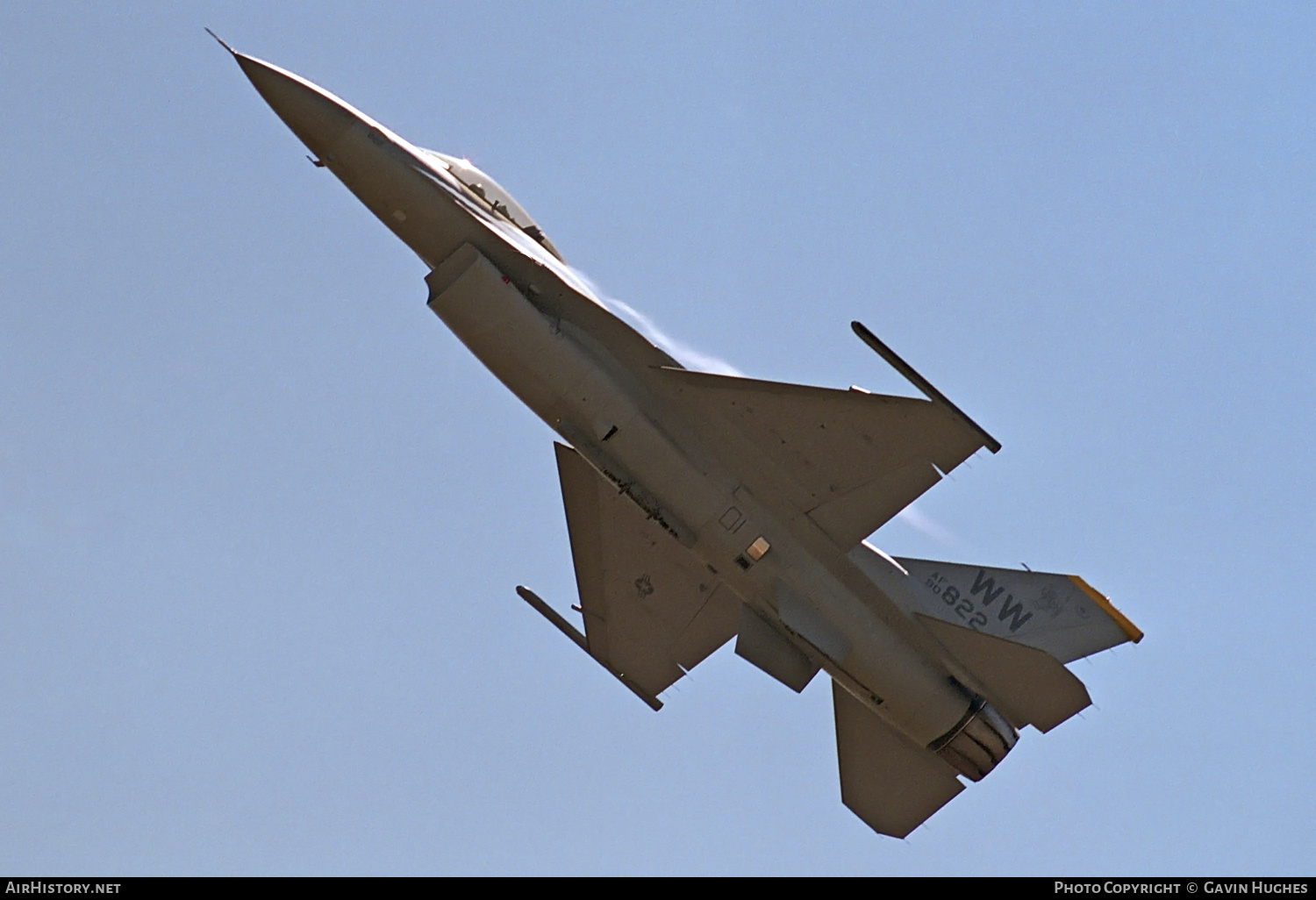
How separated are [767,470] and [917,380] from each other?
97.0 inches

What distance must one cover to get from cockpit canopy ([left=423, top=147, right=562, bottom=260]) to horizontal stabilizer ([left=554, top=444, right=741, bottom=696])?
3173mm

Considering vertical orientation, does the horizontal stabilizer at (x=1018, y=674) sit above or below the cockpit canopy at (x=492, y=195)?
below

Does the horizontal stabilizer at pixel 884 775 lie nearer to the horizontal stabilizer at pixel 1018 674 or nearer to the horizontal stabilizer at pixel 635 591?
the horizontal stabilizer at pixel 1018 674

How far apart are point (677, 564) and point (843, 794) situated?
4.20 m

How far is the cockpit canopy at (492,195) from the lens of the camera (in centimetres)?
2127

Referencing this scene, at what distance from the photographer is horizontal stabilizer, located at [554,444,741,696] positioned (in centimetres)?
2331

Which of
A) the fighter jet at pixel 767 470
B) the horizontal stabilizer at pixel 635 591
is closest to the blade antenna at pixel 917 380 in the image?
the fighter jet at pixel 767 470

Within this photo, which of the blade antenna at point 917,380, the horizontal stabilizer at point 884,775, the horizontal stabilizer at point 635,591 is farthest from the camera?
the horizontal stabilizer at point 884,775

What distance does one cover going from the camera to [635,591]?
2381 cm

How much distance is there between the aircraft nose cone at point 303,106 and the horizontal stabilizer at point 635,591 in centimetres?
535

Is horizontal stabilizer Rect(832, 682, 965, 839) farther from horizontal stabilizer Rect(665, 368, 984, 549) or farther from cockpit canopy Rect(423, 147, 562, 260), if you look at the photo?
cockpit canopy Rect(423, 147, 562, 260)

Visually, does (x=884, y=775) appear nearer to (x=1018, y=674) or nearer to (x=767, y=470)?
(x=1018, y=674)

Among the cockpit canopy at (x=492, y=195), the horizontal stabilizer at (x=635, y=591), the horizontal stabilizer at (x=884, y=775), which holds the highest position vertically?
the cockpit canopy at (x=492, y=195)

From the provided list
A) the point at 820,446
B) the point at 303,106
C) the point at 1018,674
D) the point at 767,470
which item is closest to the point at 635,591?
the point at 767,470
